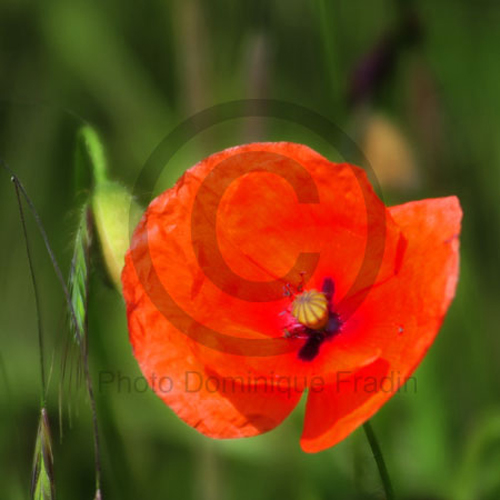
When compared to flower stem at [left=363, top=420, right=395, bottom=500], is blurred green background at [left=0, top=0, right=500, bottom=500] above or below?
above

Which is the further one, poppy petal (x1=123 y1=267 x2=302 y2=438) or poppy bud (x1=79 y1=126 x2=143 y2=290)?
poppy bud (x1=79 y1=126 x2=143 y2=290)

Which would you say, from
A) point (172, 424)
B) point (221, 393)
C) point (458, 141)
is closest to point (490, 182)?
point (458, 141)

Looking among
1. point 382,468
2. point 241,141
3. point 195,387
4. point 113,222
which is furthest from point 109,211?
point 241,141

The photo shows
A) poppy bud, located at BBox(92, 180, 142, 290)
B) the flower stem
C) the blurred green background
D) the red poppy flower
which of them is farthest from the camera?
the blurred green background

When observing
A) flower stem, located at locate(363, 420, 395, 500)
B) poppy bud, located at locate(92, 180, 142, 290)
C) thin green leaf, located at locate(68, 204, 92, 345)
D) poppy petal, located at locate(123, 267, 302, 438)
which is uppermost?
poppy bud, located at locate(92, 180, 142, 290)

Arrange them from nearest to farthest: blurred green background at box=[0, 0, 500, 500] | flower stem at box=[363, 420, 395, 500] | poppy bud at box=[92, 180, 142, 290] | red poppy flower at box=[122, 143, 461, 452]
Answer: flower stem at box=[363, 420, 395, 500] → red poppy flower at box=[122, 143, 461, 452] → poppy bud at box=[92, 180, 142, 290] → blurred green background at box=[0, 0, 500, 500]

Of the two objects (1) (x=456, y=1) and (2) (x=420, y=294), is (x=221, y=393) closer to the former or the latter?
(2) (x=420, y=294)

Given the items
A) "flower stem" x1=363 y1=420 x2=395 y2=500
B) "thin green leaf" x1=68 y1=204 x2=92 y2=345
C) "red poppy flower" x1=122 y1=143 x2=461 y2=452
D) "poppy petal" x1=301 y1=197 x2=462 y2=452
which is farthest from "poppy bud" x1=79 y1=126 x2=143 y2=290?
"flower stem" x1=363 y1=420 x2=395 y2=500

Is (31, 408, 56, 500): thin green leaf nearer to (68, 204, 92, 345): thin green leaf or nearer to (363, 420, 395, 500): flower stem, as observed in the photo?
(68, 204, 92, 345): thin green leaf
